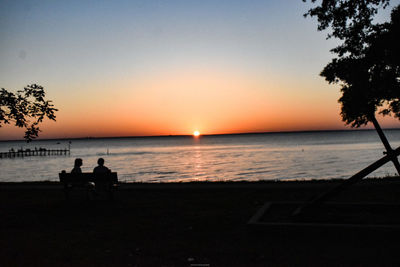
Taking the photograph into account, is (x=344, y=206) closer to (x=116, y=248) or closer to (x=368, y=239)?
(x=368, y=239)

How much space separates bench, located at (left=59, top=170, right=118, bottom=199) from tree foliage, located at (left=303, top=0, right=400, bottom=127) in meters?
7.94

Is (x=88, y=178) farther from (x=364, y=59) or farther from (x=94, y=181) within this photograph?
(x=364, y=59)

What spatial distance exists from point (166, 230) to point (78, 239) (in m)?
1.82

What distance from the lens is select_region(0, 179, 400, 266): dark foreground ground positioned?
5.94m

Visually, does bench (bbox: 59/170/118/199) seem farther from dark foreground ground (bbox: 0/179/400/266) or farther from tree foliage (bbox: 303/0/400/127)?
tree foliage (bbox: 303/0/400/127)

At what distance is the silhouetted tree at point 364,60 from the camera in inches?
414

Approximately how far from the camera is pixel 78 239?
7.38 m

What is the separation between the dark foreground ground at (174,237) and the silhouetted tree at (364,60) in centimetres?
328

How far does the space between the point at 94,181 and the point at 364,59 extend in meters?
9.71

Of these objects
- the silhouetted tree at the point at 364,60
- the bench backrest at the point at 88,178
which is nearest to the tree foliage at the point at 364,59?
the silhouetted tree at the point at 364,60

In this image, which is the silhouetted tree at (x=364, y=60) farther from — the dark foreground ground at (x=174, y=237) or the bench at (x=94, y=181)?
the bench at (x=94, y=181)

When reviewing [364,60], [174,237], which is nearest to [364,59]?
[364,60]

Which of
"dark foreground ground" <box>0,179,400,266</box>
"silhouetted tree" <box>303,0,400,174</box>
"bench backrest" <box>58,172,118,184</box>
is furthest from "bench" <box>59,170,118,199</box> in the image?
"silhouetted tree" <box>303,0,400,174</box>

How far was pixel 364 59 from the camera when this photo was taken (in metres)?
12.1
